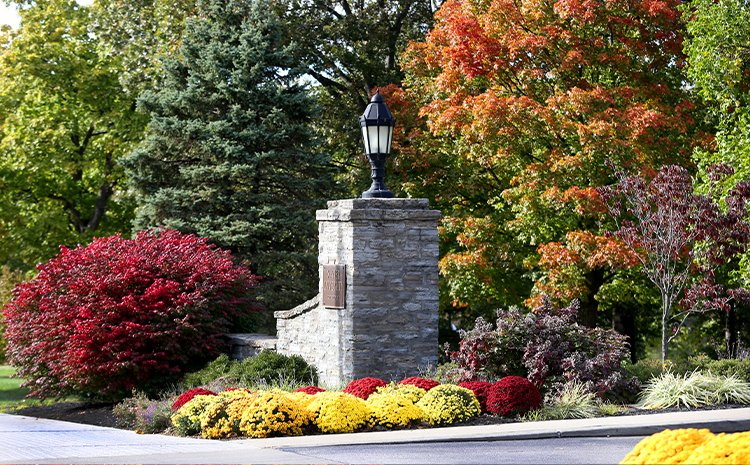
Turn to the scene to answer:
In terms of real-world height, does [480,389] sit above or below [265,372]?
above

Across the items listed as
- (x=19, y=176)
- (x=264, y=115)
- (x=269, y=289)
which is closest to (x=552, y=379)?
(x=269, y=289)

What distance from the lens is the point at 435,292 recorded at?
1268cm

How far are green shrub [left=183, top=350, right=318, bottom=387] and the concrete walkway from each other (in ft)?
8.58

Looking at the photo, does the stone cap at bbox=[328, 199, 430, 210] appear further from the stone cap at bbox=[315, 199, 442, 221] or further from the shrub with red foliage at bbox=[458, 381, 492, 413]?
the shrub with red foliage at bbox=[458, 381, 492, 413]

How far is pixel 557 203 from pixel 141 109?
37.4ft

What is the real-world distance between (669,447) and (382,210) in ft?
22.4

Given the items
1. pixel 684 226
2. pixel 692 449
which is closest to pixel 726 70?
pixel 684 226

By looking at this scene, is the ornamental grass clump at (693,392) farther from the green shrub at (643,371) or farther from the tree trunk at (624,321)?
the tree trunk at (624,321)

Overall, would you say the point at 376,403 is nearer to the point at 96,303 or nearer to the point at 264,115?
the point at 96,303

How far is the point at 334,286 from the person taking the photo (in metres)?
12.6

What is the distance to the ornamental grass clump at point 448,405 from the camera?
391 inches

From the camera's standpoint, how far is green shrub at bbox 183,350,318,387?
12766 mm

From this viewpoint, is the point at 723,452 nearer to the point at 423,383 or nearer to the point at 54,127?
the point at 423,383

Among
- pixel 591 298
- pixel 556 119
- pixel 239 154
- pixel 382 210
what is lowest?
pixel 591 298
